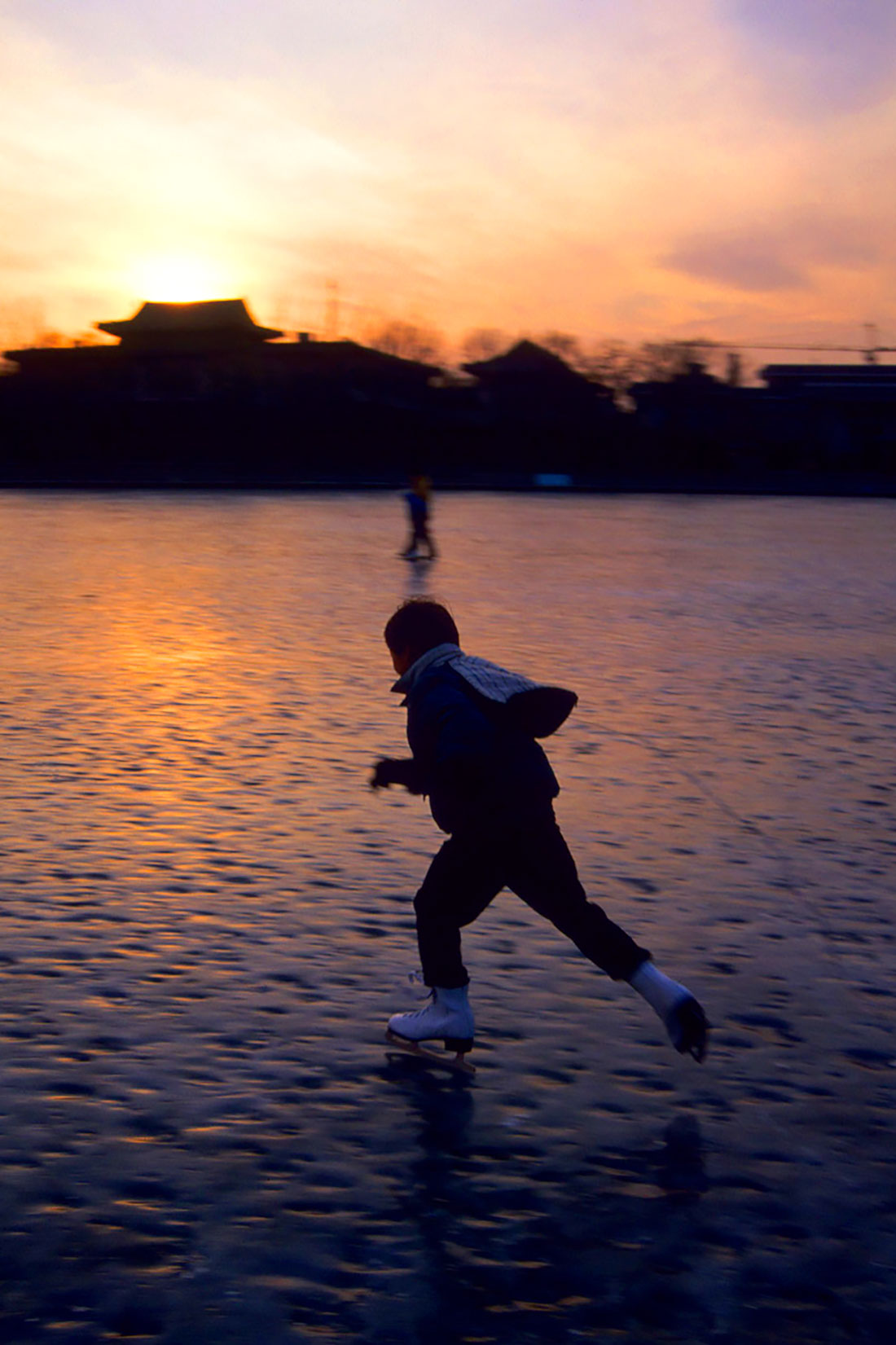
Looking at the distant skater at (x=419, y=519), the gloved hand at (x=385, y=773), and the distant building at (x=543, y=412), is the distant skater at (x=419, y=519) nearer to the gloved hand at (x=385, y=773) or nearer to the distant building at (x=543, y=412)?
the gloved hand at (x=385, y=773)

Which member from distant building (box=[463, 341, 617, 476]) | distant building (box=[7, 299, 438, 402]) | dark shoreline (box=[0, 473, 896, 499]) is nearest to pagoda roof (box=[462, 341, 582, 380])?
distant building (box=[463, 341, 617, 476])

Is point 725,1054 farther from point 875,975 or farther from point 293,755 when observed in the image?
point 293,755

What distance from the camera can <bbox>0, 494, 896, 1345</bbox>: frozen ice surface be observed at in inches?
115

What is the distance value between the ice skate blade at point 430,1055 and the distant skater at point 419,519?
1748cm

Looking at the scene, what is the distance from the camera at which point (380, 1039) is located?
13.7 feet

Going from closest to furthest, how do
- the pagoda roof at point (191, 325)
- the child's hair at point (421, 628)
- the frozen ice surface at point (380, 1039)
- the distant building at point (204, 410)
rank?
the frozen ice surface at point (380, 1039) → the child's hair at point (421, 628) → the distant building at point (204, 410) → the pagoda roof at point (191, 325)

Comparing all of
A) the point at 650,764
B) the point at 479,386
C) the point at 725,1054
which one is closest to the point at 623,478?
the point at 479,386

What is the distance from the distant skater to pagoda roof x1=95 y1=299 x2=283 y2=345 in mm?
60859

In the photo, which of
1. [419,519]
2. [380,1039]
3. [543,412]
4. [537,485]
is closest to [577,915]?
[380,1039]

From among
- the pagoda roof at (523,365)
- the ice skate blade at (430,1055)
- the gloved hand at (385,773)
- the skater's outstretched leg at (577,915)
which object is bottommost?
the ice skate blade at (430,1055)

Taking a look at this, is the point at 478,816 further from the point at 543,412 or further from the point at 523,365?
the point at 523,365

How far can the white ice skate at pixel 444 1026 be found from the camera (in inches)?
157

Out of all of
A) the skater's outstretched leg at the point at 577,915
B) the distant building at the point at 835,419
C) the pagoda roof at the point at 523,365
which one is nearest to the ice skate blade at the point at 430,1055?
the skater's outstretched leg at the point at 577,915

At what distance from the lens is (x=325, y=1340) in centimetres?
273
